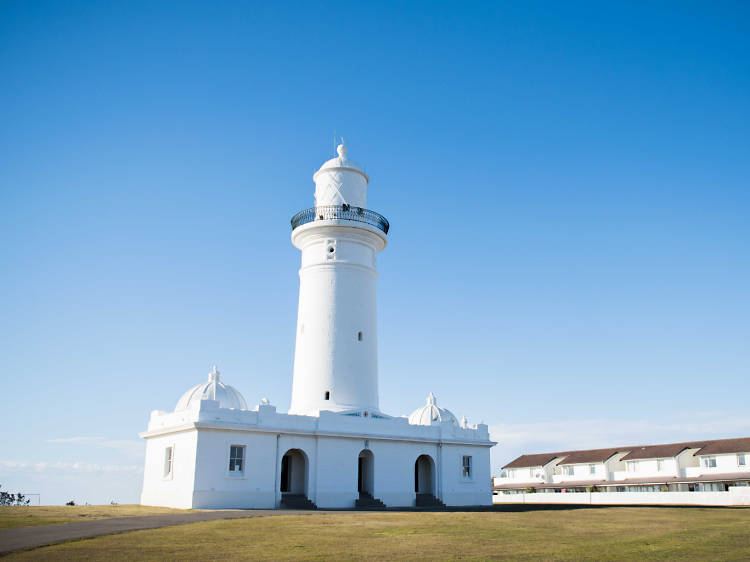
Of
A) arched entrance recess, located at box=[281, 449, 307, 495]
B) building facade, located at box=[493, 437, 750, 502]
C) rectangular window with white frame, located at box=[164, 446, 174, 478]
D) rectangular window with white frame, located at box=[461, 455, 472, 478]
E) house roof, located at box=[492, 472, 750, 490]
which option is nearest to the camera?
rectangular window with white frame, located at box=[164, 446, 174, 478]

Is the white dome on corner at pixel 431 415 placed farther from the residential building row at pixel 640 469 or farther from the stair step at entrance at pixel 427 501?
the residential building row at pixel 640 469

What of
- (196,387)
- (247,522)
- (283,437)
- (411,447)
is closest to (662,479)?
(411,447)

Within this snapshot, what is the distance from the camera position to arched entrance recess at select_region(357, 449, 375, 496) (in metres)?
29.3

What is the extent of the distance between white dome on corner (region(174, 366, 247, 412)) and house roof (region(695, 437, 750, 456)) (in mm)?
35089

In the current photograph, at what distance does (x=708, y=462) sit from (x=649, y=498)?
308 inches

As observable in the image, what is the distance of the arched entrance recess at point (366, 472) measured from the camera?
2927cm

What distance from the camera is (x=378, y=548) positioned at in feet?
40.2

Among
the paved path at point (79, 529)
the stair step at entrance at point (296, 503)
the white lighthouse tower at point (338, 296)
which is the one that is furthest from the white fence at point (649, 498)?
the paved path at point (79, 529)

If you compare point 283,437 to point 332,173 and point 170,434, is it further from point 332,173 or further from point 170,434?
point 332,173

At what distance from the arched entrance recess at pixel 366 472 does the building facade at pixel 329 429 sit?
0.05m

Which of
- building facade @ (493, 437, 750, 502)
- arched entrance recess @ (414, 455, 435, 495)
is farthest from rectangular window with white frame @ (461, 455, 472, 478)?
building facade @ (493, 437, 750, 502)

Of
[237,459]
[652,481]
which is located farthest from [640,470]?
[237,459]

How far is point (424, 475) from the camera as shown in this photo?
32.5 meters

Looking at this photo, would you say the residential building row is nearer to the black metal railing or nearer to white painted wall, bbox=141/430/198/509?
the black metal railing
